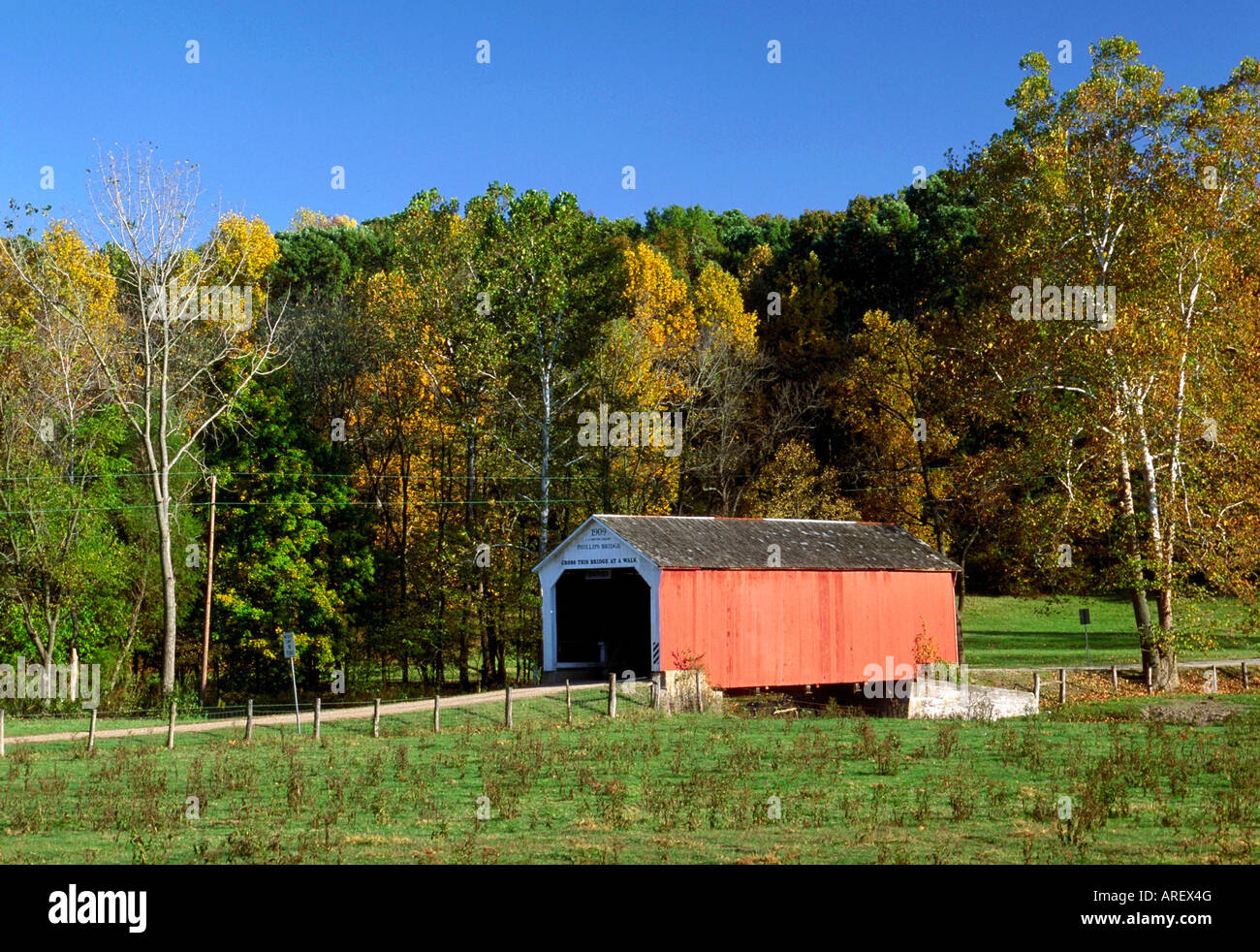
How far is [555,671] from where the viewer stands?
34.8 meters

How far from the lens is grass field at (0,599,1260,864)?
1209 cm

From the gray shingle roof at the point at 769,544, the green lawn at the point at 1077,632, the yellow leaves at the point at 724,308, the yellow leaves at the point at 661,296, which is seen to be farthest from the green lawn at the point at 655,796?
the yellow leaves at the point at 724,308

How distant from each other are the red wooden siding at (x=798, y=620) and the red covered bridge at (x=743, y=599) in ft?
0.10

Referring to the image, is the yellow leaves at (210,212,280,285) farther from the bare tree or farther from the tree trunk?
the tree trunk

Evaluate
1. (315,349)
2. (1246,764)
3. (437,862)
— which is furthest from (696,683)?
(315,349)

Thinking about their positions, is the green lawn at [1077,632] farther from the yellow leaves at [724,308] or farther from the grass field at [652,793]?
the yellow leaves at [724,308]

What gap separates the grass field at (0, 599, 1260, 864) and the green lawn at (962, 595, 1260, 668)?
6456 mm

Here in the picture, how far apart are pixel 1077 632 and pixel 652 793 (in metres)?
43.9

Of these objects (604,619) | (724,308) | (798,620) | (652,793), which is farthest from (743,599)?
(724,308)

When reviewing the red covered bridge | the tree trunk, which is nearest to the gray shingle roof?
the red covered bridge

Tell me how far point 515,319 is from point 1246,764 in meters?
29.8

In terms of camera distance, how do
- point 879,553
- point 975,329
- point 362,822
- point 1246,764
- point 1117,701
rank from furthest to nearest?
point 975,329 → point 879,553 → point 1117,701 → point 1246,764 → point 362,822

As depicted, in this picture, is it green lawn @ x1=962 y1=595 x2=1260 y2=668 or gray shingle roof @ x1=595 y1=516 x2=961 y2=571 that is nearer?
gray shingle roof @ x1=595 y1=516 x2=961 y2=571

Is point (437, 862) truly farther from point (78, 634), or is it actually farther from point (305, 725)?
point (78, 634)
